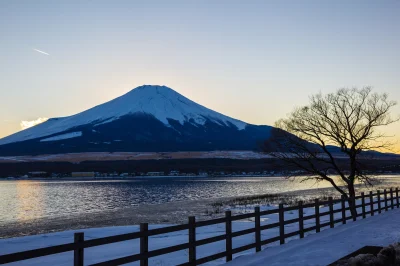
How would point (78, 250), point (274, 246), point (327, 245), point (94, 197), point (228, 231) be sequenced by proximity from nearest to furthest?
point (78, 250)
point (228, 231)
point (327, 245)
point (274, 246)
point (94, 197)

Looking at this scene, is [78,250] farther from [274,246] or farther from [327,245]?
[327,245]

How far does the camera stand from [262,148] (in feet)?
118

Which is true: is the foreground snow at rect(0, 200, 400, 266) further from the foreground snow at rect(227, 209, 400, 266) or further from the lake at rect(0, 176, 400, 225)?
the lake at rect(0, 176, 400, 225)

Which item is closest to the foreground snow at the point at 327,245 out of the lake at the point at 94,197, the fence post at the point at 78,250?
the fence post at the point at 78,250

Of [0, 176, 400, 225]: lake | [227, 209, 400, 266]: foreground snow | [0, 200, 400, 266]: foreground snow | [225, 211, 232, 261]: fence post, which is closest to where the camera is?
[227, 209, 400, 266]: foreground snow

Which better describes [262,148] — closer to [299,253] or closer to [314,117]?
[314,117]

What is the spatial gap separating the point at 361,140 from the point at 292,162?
4.93 meters

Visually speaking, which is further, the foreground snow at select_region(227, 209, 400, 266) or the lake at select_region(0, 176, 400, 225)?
the lake at select_region(0, 176, 400, 225)

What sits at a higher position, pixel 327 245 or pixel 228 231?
pixel 228 231

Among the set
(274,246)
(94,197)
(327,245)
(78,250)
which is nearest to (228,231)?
(274,246)

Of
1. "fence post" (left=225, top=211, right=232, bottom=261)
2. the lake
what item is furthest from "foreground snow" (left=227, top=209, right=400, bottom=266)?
the lake

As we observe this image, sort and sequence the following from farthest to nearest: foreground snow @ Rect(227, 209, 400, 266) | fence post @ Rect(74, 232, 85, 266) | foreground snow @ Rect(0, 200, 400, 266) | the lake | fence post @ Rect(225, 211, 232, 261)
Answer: the lake < fence post @ Rect(225, 211, 232, 261) < foreground snow @ Rect(0, 200, 400, 266) < foreground snow @ Rect(227, 209, 400, 266) < fence post @ Rect(74, 232, 85, 266)

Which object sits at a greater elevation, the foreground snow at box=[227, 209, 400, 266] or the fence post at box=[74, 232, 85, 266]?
the fence post at box=[74, 232, 85, 266]

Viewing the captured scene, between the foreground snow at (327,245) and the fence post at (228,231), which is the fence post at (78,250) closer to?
the foreground snow at (327,245)
